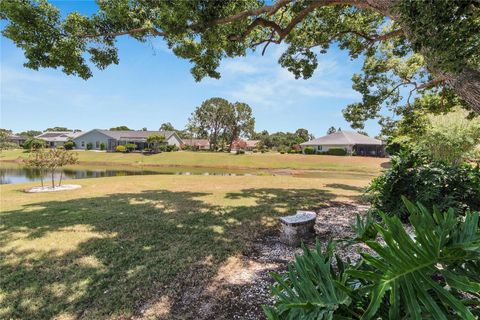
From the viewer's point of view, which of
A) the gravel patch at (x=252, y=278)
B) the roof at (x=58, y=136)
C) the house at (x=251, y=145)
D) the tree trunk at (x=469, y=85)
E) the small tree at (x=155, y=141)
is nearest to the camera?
the gravel patch at (x=252, y=278)

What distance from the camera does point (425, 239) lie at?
3.53ft

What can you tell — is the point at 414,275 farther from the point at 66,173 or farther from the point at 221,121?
the point at 221,121

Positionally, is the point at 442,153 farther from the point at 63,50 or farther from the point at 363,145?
the point at 363,145

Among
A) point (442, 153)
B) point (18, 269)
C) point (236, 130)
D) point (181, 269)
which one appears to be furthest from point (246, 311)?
point (236, 130)

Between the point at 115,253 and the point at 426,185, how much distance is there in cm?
610

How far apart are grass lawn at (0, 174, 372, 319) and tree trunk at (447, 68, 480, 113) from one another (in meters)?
3.69

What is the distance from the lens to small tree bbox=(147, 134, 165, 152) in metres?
43.5

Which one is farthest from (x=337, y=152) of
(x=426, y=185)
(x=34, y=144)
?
(x=34, y=144)

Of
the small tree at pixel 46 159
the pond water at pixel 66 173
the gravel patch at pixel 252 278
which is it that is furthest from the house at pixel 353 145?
the gravel patch at pixel 252 278

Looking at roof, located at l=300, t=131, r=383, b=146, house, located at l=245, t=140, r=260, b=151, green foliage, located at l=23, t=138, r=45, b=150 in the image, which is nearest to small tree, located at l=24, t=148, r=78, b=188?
green foliage, located at l=23, t=138, r=45, b=150

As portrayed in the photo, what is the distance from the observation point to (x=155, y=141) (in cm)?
4497

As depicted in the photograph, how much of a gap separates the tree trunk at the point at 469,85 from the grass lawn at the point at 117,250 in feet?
12.1

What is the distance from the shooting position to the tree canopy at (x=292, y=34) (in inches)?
113

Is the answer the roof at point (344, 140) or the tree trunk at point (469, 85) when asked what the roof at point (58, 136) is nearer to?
the roof at point (344, 140)
